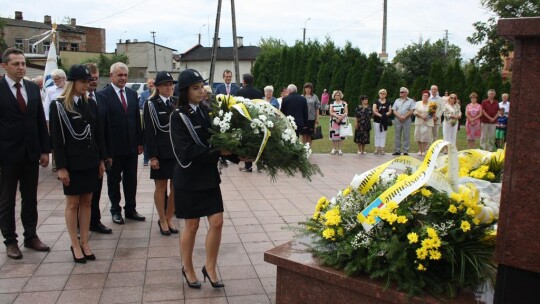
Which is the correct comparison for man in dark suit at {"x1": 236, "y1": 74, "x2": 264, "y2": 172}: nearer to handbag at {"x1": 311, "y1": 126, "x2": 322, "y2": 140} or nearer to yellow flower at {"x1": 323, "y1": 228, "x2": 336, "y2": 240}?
handbag at {"x1": 311, "y1": 126, "x2": 322, "y2": 140}

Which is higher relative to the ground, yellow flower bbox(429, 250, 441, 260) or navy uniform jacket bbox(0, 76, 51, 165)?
navy uniform jacket bbox(0, 76, 51, 165)

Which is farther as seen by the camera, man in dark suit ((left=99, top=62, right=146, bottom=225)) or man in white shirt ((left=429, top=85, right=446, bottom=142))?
man in white shirt ((left=429, top=85, right=446, bottom=142))

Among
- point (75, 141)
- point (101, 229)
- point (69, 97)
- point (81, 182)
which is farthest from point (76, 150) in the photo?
point (101, 229)

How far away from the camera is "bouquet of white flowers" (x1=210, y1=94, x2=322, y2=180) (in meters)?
3.72

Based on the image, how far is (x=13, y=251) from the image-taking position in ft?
16.0

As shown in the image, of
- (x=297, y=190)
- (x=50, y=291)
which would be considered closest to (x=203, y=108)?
(x=50, y=291)

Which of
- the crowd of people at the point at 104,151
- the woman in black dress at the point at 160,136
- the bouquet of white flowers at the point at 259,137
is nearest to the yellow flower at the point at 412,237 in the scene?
the bouquet of white flowers at the point at 259,137

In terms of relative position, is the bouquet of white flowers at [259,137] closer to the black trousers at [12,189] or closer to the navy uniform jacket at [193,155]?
the navy uniform jacket at [193,155]

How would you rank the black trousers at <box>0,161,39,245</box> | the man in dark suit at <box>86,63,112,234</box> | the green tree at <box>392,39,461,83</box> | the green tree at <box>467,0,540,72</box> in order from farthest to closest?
1. the green tree at <box>392,39,461,83</box>
2. the green tree at <box>467,0,540,72</box>
3. the man in dark suit at <box>86,63,112,234</box>
4. the black trousers at <box>0,161,39,245</box>

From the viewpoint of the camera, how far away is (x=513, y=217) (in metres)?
2.38

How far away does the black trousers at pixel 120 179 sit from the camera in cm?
611

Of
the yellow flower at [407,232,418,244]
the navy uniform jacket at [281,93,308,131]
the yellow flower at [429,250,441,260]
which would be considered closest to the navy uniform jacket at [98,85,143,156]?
the yellow flower at [407,232,418,244]

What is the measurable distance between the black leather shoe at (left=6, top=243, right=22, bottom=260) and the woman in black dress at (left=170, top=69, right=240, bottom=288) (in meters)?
1.88

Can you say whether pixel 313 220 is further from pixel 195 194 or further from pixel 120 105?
pixel 120 105
